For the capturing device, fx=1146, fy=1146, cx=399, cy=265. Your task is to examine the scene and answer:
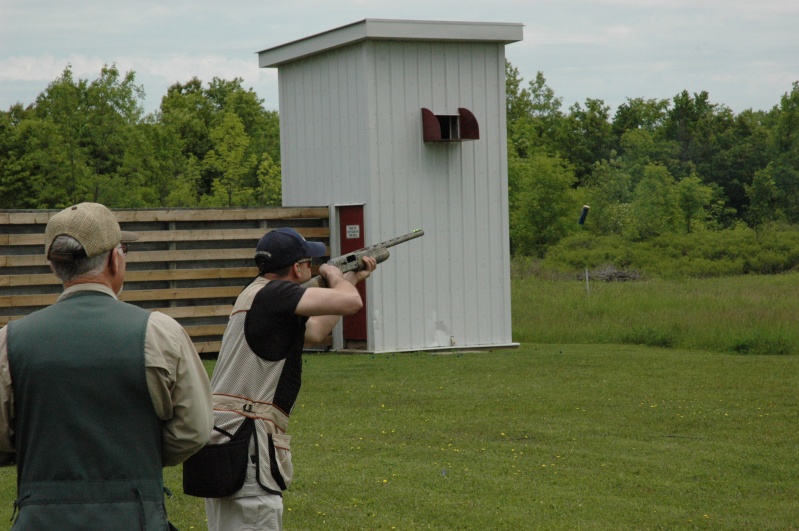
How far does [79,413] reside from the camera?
A: 3.87 m

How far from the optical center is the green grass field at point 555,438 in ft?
27.2

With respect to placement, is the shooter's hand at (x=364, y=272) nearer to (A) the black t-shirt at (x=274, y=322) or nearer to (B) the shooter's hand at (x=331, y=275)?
(B) the shooter's hand at (x=331, y=275)

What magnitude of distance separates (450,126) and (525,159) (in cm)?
4845

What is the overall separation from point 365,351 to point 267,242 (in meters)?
13.2

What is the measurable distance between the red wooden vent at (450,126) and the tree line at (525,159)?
2894 cm

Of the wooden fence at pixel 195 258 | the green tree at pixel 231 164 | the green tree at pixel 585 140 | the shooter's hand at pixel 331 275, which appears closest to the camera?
the shooter's hand at pixel 331 275

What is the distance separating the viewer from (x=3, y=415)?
3941mm

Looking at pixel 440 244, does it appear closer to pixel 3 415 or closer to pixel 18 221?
pixel 18 221

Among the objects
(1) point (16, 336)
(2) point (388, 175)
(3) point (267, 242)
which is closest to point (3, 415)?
(1) point (16, 336)

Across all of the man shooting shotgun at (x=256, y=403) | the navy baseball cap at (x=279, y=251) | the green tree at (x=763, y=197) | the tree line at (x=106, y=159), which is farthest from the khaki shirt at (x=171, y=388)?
the green tree at (x=763, y=197)

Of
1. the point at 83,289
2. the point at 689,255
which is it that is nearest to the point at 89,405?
the point at 83,289

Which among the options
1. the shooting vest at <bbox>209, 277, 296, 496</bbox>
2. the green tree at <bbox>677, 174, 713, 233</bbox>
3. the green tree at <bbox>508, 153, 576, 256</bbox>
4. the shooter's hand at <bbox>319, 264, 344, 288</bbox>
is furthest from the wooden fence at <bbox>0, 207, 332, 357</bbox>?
the green tree at <bbox>677, 174, 713, 233</bbox>

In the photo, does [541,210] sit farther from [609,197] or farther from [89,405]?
[89,405]

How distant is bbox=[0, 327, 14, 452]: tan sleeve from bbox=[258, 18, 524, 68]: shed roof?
14606mm
